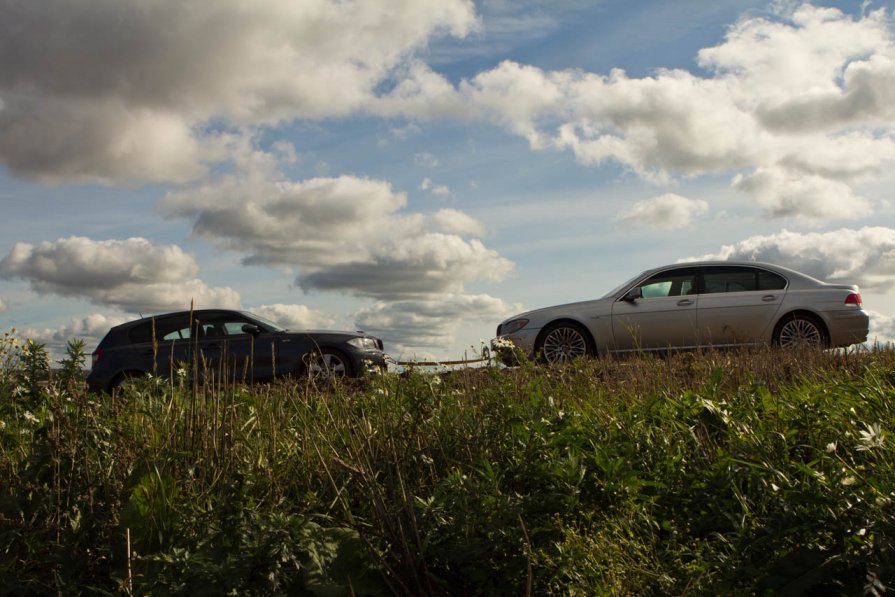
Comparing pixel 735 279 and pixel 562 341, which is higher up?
pixel 735 279

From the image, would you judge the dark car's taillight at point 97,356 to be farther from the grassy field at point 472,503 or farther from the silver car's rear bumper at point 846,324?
the silver car's rear bumper at point 846,324

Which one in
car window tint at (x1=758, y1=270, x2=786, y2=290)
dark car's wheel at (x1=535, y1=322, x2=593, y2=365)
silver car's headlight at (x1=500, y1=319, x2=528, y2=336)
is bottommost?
dark car's wheel at (x1=535, y1=322, x2=593, y2=365)

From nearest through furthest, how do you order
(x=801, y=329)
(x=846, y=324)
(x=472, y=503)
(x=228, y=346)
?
1. (x=472, y=503)
2. (x=228, y=346)
3. (x=846, y=324)
4. (x=801, y=329)

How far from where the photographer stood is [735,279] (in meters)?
13.9

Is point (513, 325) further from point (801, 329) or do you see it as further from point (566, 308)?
point (801, 329)

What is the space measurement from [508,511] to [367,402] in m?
2.78

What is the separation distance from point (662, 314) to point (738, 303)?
4.26 feet

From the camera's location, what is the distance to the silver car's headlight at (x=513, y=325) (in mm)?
13688

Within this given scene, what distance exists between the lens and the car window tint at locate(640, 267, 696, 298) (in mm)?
13812

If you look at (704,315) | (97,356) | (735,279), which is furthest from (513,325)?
(97,356)

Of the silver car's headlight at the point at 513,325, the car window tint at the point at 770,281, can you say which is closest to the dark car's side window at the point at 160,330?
the silver car's headlight at the point at 513,325

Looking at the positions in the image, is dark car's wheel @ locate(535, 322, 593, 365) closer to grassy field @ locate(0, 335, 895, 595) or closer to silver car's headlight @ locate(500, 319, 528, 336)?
silver car's headlight @ locate(500, 319, 528, 336)

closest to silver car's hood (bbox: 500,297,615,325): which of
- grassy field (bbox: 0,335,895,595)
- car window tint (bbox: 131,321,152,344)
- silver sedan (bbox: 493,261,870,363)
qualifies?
silver sedan (bbox: 493,261,870,363)

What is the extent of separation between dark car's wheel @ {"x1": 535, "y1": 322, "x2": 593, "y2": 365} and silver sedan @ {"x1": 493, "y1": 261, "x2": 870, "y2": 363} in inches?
0.7
